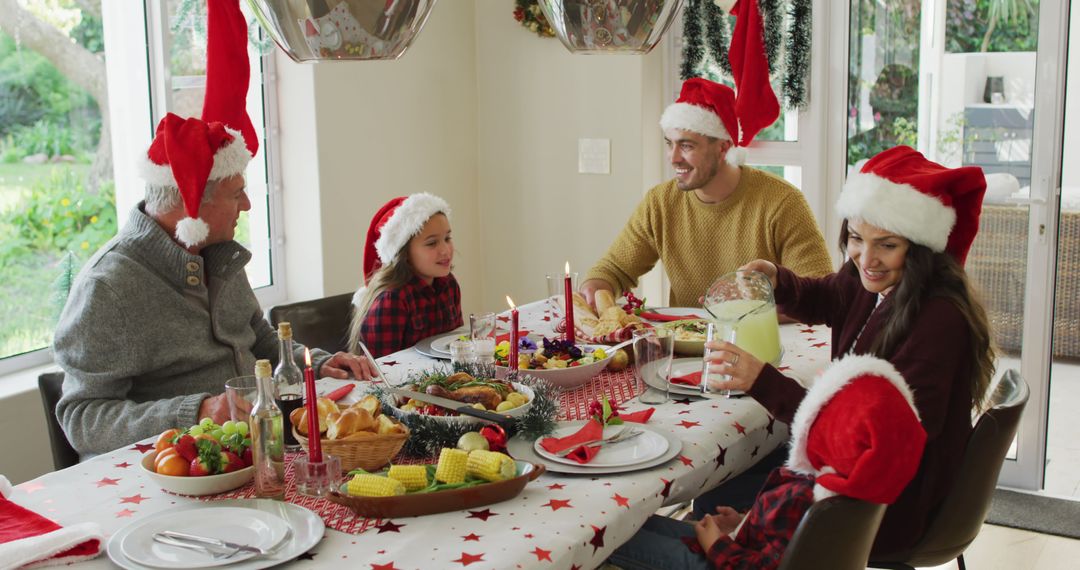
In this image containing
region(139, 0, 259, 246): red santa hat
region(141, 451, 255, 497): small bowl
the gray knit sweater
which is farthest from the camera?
region(139, 0, 259, 246): red santa hat

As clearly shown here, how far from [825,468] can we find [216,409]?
1.05 m

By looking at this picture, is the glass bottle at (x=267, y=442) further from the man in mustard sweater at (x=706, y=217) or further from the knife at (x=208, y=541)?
the man in mustard sweater at (x=706, y=217)

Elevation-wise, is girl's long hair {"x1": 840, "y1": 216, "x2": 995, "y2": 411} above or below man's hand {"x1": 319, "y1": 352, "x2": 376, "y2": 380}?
above

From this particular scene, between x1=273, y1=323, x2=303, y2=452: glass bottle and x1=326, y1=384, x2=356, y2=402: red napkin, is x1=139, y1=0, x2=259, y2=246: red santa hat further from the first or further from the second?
x1=273, y1=323, x2=303, y2=452: glass bottle

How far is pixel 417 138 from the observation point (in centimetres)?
396

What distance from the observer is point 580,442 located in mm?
1735

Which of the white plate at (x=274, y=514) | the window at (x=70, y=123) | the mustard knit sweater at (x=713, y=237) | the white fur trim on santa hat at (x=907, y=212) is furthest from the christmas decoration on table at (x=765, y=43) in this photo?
the white plate at (x=274, y=514)

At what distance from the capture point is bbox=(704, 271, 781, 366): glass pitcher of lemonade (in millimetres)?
2115

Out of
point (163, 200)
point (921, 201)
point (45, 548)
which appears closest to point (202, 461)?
point (45, 548)

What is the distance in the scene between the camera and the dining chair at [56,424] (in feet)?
6.78

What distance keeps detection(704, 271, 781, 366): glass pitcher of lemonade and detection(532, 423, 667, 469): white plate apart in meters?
0.40

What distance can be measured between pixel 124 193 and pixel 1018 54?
9.03ft

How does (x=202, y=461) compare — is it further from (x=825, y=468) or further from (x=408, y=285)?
(x=408, y=285)

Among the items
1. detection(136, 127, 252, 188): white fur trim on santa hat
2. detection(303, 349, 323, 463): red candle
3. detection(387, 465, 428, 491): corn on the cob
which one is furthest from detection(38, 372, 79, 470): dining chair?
detection(387, 465, 428, 491): corn on the cob
